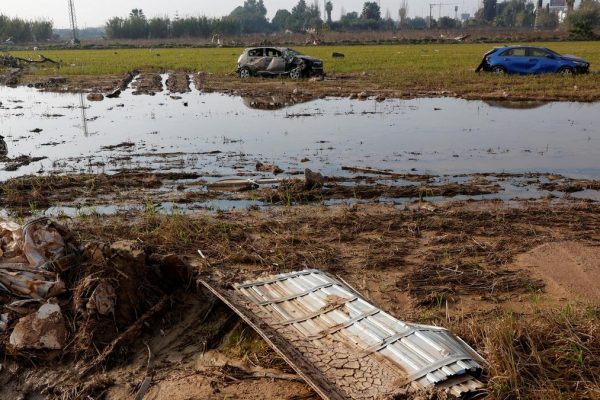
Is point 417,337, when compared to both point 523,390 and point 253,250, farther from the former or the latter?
point 253,250

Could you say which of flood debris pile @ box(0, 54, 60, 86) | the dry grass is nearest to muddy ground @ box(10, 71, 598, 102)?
flood debris pile @ box(0, 54, 60, 86)

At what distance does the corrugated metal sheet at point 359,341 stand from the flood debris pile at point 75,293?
89 centimetres

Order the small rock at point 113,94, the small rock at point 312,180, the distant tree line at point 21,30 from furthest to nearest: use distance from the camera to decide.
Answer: the distant tree line at point 21,30
the small rock at point 113,94
the small rock at point 312,180

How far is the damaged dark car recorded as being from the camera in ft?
85.0

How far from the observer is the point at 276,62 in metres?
26.3

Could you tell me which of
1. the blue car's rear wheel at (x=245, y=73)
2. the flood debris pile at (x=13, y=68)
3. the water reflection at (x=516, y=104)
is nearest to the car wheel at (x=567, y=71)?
the water reflection at (x=516, y=104)

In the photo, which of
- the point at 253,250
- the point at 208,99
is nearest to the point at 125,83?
the point at 208,99

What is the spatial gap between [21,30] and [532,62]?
3153 inches

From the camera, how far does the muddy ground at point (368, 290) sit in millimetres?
4152

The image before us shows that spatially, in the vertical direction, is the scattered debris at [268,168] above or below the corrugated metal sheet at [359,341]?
above

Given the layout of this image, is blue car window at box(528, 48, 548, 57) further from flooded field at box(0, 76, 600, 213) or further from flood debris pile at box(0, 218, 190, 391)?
flood debris pile at box(0, 218, 190, 391)

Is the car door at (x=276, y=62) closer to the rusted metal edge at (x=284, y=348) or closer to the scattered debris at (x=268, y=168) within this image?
the scattered debris at (x=268, y=168)

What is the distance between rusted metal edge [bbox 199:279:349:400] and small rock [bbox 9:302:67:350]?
4.29 ft

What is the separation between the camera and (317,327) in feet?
15.5
